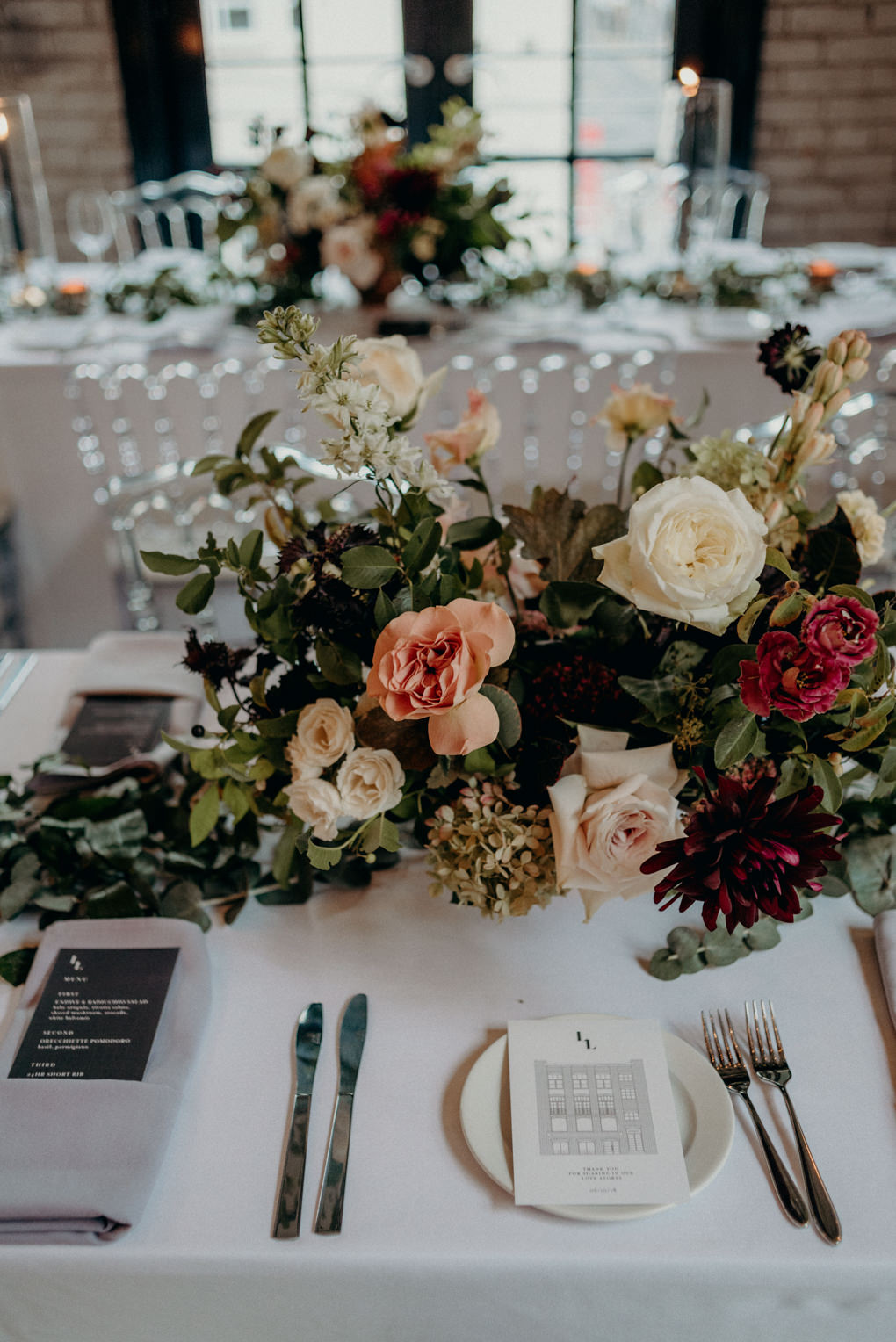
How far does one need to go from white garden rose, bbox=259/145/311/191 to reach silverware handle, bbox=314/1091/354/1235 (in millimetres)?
2364

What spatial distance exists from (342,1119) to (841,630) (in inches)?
21.5

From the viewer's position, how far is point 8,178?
2865 mm

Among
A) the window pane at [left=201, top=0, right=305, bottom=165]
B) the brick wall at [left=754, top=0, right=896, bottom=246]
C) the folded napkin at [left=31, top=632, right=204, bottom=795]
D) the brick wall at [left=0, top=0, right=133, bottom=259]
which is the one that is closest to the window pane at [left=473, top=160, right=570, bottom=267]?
the brick wall at [left=754, top=0, right=896, bottom=246]

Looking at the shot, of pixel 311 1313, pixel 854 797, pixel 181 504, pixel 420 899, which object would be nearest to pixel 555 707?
pixel 420 899

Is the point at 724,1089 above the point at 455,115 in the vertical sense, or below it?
below

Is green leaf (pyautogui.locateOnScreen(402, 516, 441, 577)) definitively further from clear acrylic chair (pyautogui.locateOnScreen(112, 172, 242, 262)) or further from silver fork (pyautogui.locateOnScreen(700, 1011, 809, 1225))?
clear acrylic chair (pyautogui.locateOnScreen(112, 172, 242, 262))

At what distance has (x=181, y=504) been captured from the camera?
5.78 feet

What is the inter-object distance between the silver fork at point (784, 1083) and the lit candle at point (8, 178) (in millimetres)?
2911

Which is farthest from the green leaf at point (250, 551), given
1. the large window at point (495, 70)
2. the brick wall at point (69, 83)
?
the brick wall at point (69, 83)

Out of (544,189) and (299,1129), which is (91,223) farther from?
(299,1129)

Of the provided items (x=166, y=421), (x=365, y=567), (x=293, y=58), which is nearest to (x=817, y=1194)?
(x=365, y=567)

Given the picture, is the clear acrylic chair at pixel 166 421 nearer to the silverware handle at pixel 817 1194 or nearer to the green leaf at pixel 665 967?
the green leaf at pixel 665 967

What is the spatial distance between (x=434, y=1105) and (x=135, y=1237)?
0.25 metres

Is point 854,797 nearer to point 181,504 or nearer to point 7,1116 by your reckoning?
point 7,1116
